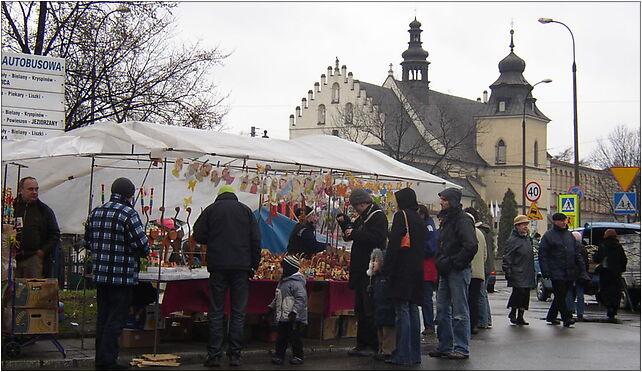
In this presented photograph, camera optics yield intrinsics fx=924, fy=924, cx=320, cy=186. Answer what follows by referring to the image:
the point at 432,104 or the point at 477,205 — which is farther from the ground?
the point at 432,104

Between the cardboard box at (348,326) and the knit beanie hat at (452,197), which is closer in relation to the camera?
the knit beanie hat at (452,197)

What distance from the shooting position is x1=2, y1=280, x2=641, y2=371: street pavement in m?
9.66

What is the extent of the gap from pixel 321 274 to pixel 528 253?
14.9 ft

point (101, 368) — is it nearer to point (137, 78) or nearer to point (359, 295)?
point (359, 295)

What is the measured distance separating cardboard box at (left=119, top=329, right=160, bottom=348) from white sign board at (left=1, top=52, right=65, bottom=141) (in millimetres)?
3906

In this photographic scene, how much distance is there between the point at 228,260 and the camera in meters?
9.40

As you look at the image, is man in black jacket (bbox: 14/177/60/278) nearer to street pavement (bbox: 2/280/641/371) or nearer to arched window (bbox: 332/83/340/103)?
street pavement (bbox: 2/280/641/371)

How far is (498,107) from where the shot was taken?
96938 millimetres

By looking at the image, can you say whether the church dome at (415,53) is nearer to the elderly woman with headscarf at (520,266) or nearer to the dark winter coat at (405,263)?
the elderly woman with headscarf at (520,266)

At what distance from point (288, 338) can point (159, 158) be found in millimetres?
2374

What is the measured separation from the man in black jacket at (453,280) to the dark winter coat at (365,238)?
753 millimetres

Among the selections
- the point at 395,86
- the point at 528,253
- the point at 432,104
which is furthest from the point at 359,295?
the point at 432,104

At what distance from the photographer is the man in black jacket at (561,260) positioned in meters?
14.6

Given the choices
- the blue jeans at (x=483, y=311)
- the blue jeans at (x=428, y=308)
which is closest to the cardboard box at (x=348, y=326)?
the blue jeans at (x=428, y=308)
